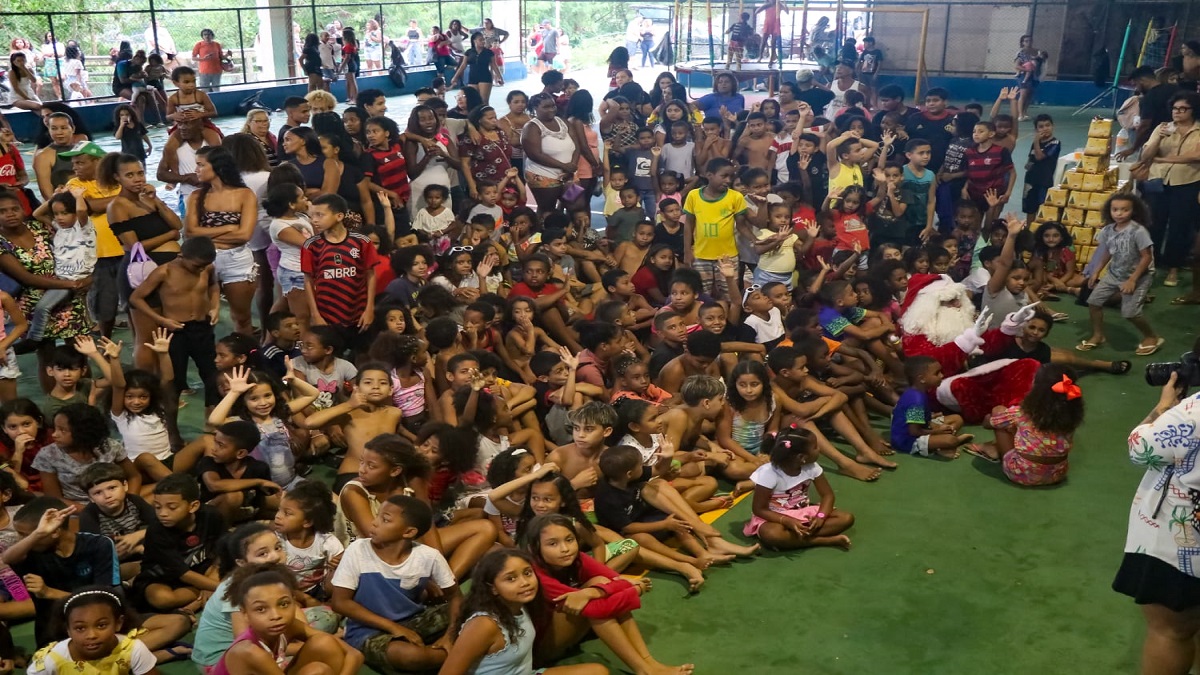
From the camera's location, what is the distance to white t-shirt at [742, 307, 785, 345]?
6840 mm

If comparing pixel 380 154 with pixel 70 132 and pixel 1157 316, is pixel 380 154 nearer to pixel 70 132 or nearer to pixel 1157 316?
pixel 70 132

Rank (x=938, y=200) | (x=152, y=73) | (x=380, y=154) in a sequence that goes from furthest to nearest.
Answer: (x=152, y=73)
(x=938, y=200)
(x=380, y=154)

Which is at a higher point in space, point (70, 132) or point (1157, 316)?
point (70, 132)

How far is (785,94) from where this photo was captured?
11266 millimetres

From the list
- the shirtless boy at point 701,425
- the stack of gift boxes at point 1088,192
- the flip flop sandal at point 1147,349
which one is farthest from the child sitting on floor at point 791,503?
the stack of gift boxes at point 1088,192

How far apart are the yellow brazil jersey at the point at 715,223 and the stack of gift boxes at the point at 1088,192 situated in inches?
111

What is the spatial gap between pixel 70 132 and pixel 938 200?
6787 mm

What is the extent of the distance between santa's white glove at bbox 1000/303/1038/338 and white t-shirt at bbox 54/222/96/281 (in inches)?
209

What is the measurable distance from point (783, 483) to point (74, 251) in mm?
4113

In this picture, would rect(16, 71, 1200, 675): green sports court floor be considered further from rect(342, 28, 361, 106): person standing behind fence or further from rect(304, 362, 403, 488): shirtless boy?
rect(342, 28, 361, 106): person standing behind fence

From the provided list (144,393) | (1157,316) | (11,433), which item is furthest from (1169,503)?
(1157,316)

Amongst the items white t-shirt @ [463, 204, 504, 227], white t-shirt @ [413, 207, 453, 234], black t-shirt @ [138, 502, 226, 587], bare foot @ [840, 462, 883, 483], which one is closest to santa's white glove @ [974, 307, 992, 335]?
bare foot @ [840, 462, 883, 483]

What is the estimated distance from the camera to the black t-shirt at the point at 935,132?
9992 millimetres

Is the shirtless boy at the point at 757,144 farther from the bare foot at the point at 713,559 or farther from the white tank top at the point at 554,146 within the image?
the bare foot at the point at 713,559
